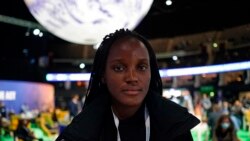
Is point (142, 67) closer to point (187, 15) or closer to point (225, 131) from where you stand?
point (225, 131)

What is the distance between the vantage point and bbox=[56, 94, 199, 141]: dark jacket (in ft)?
3.34

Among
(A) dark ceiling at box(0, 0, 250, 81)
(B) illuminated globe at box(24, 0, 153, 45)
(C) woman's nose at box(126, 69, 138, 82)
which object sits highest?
(A) dark ceiling at box(0, 0, 250, 81)

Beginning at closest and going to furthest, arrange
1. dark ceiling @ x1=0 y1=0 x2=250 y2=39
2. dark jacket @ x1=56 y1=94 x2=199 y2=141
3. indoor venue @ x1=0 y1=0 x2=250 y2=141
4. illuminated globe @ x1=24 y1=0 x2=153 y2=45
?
1. dark jacket @ x1=56 y1=94 x2=199 y2=141
2. illuminated globe @ x1=24 y1=0 x2=153 y2=45
3. indoor venue @ x1=0 y1=0 x2=250 y2=141
4. dark ceiling @ x1=0 y1=0 x2=250 y2=39

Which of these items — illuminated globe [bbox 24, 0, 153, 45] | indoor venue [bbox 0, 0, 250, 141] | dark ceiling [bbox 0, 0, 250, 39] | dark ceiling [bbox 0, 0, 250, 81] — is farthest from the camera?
dark ceiling [bbox 0, 0, 250, 39]

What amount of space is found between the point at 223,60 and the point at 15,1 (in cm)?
565

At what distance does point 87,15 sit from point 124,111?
2263 mm

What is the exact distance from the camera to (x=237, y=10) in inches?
504

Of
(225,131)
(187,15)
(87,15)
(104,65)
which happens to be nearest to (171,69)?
(187,15)

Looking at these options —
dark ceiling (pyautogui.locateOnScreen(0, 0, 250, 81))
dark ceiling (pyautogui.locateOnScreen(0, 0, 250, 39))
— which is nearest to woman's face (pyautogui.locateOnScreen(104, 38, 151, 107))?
dark ceiling (pyautogui.locateOnScreen(0, 0, 250, 81))

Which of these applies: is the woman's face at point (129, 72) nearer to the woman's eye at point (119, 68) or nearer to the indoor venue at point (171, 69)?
the woman's eye at point (119, 68)

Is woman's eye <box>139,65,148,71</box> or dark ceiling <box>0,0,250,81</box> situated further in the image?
dark ceiling <box>0,0,250,81</box>

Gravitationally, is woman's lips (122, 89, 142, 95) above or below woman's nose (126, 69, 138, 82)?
below

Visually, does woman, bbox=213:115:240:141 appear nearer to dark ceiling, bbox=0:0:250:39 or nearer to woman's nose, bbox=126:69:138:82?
woman's nose, bbox=126:69:138:82

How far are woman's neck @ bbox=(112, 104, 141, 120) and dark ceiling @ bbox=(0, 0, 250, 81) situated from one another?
34.0 ft
